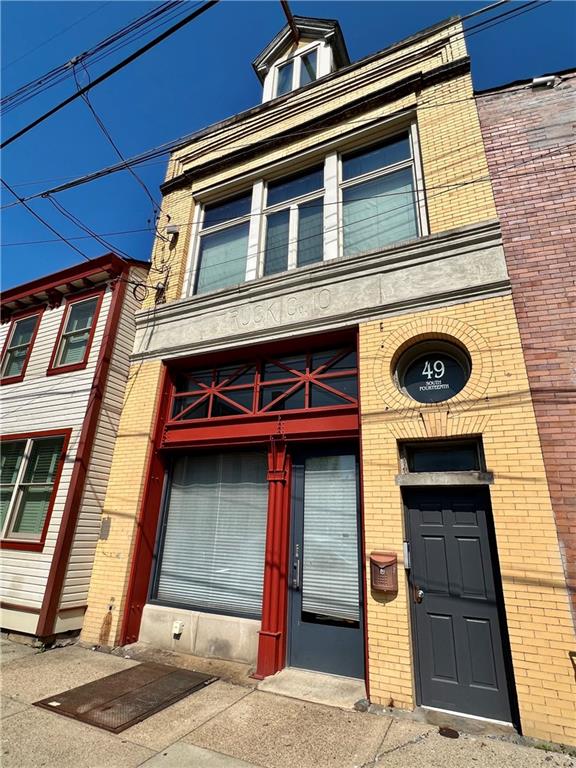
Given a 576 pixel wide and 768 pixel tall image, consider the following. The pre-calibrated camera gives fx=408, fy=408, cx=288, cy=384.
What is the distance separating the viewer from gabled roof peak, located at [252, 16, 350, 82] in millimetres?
Answer: 10133

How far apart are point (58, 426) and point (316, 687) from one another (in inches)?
257

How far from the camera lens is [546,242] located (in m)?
5.54

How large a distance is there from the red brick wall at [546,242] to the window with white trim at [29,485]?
7.93 metres

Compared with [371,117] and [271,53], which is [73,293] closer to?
[371,117]

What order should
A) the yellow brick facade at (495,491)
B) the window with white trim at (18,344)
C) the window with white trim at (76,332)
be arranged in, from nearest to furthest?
1. the yellow brick facade at (495,491)
2. the window with white trim at (76,332)
3. the window with white trim at (18,344)

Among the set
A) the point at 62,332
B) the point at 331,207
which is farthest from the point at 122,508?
the point at 331,207

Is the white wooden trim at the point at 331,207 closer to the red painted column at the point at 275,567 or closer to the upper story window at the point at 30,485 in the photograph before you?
the red painted column at the point at 275,567

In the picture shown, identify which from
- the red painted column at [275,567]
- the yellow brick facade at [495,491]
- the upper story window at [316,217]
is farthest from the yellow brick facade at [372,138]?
the red painted column at [275,567]

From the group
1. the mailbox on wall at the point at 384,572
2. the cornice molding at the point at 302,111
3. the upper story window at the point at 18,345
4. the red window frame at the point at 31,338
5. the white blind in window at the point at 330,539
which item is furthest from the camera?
the upper story window at the point at 18,345

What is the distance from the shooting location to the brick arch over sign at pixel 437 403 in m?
5.12

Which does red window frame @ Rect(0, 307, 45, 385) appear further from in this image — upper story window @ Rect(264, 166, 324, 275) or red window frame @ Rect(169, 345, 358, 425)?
upper story window @ Rect(264, 166, 324, 275)

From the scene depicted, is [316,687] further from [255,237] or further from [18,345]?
[18,345]

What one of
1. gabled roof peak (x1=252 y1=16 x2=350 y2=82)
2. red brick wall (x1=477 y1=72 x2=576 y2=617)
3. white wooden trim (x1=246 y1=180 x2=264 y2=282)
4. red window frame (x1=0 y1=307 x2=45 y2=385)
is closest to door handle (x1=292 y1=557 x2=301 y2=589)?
red brick wall (x1=477 y1=72 x2=576 y2=617)

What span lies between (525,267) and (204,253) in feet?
20.9
